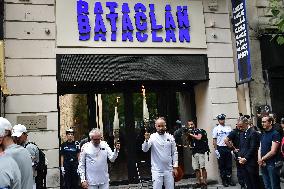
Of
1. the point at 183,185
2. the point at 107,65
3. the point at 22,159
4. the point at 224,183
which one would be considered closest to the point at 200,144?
the point at 183,185

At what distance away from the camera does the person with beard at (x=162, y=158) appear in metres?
7.84

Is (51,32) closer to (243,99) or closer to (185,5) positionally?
(185,5)

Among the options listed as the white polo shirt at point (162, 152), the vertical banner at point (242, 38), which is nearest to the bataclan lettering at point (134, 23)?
the vertical banner at point (242, 38)

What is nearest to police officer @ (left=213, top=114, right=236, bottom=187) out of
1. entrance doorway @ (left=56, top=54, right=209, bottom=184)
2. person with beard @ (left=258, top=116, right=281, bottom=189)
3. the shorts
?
the shorts

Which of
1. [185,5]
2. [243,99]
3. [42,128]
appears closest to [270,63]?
[243,99]

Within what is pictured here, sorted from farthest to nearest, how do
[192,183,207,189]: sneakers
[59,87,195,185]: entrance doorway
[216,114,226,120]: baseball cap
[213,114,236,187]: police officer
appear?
[59,87,195,185]: entrance doorway < [216,114,226,120]: baseball cap < [213,114,236,187]: police officer < [192,183,207,189]: sneakers

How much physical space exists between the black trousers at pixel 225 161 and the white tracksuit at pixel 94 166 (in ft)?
18.1

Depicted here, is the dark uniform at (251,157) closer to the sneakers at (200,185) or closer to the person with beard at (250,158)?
the person with beard at (250,158)

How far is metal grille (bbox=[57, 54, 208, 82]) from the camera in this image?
11.4 m

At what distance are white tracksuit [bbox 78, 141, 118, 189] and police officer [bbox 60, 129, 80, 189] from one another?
3.63 metres

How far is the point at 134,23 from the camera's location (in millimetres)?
12125

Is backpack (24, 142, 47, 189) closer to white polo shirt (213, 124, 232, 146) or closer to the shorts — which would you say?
Result: the shorts

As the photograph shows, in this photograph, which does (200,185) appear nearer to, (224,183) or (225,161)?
(224,183)

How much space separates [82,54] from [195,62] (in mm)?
3931
